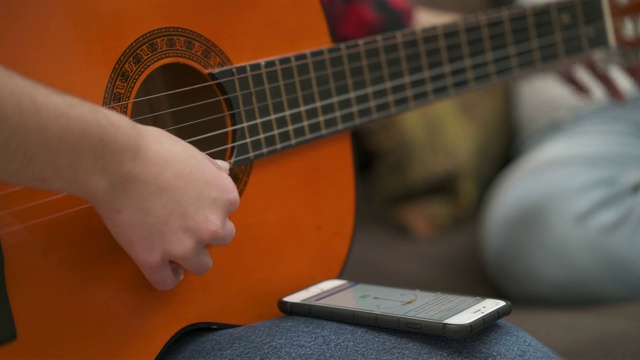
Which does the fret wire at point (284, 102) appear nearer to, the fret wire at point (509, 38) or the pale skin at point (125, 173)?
the pale skin at point (125, 173)

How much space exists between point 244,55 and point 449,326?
0.33m

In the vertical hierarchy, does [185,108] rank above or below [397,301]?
above

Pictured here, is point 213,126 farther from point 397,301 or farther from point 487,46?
point 487,46

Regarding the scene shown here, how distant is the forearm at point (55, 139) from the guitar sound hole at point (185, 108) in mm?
114

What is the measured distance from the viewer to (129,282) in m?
0.62

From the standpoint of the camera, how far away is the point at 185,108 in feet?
2.20

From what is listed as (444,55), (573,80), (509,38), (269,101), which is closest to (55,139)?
(269,101)

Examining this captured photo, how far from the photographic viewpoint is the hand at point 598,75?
116cm

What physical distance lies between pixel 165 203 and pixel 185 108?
0.45 ft

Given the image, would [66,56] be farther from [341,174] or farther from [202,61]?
[341,174]

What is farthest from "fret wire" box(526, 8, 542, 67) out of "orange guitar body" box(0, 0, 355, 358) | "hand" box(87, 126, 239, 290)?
"hand" box(87, 126, 239, 290)

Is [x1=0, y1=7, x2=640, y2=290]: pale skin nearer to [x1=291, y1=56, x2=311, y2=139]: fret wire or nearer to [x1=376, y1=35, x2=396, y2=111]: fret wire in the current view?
[x1=291, y1=56, x2=311, y2=139]: fret wire

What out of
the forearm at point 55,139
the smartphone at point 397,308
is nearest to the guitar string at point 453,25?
the forearm at point 55,139

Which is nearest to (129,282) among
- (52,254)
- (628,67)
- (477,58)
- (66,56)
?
(52,254)
